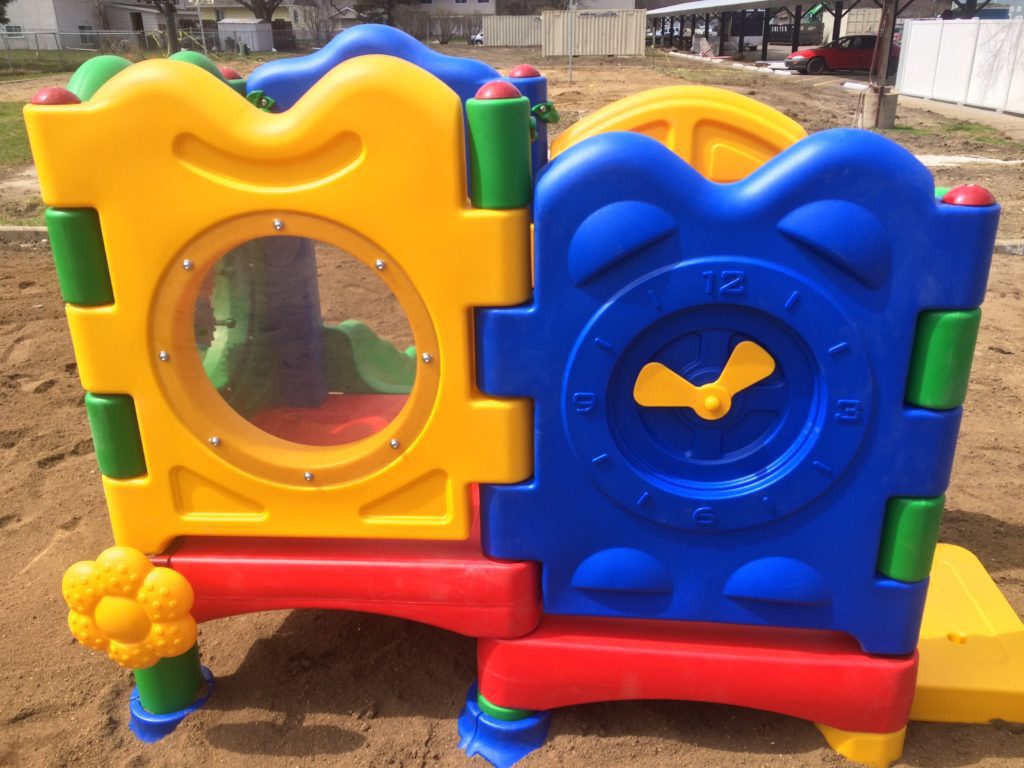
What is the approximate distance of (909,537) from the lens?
1853 mm

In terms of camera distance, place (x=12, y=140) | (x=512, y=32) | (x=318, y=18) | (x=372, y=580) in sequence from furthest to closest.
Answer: (x=318, y=18)
(x=512, y=32)
(x=12, y=140)
(x=372, y=580)

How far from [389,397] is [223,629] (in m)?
0.90

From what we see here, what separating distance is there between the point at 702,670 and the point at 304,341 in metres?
1.32

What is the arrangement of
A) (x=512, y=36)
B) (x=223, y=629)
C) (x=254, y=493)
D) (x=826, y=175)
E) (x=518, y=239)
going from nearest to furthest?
(x=826, y=175) < (x=518, y=239) < (x=254, y=493) < (x=223, y=629) < (x=512, y=36)

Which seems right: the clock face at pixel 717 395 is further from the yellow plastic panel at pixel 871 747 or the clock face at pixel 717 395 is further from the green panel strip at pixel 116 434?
the green panel strip at pixel 116 434

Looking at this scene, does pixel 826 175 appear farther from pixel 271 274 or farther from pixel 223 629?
pixel 223 629

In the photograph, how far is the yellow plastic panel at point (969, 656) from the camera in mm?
2090

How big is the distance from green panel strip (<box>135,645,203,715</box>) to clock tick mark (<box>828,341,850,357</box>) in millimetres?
1645

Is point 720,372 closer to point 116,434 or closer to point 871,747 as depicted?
point 871,747

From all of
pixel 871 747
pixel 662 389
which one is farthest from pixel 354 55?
pixel 871 747

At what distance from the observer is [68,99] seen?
1.78 m

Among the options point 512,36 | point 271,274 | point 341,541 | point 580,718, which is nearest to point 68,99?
point 271,274

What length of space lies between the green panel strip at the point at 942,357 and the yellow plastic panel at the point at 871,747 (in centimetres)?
79

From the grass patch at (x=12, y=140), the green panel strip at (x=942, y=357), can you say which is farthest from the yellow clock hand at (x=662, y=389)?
the grass patch at (x=12, y=140)
